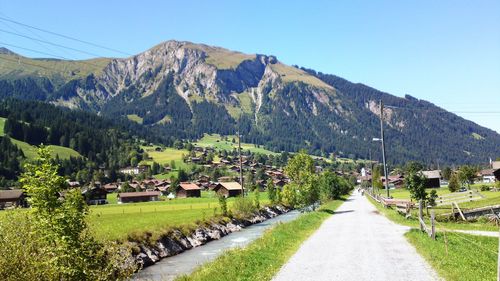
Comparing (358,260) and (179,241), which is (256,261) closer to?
(358,260)

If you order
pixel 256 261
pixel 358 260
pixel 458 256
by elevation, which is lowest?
pixel 256 261

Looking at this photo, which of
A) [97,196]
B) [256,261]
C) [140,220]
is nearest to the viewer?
[256,261]

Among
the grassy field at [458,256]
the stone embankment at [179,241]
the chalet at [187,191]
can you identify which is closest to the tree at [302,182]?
the stone embankment at [179,241]

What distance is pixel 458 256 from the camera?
18.9 m

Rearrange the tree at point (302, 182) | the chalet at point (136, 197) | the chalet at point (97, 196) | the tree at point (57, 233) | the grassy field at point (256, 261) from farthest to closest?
1. the chalet at point (136, 197)
2. the chalet at point (97, 196)
3. the tree at point (302, 182)
4. the grassy field at point (256, 261)
5. the tree at point (57, 233)

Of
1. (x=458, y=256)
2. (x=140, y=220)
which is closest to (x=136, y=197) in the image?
(x=140, y=220)

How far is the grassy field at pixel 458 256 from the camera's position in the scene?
15617 millimetres

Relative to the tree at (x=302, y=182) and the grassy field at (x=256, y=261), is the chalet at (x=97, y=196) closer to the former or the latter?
the tree at (x=302, y=182)

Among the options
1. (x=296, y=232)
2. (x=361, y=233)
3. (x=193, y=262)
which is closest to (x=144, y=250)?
(x=193, y=262)

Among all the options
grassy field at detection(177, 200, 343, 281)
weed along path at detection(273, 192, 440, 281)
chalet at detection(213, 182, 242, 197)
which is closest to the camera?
weed along path at detection(273, 192, 440, 281)

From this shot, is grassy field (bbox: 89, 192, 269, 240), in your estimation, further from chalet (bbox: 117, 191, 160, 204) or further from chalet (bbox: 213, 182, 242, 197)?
chalet (bbox: 117, 191, 160, 204)

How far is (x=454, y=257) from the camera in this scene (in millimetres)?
18609

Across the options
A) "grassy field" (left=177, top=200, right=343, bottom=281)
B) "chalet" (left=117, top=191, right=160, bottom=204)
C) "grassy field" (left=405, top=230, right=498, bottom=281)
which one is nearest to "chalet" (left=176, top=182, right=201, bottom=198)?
"chalet" (left=117, top=191, right=160, bottom=204)

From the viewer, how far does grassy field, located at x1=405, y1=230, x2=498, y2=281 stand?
51.2 feet
